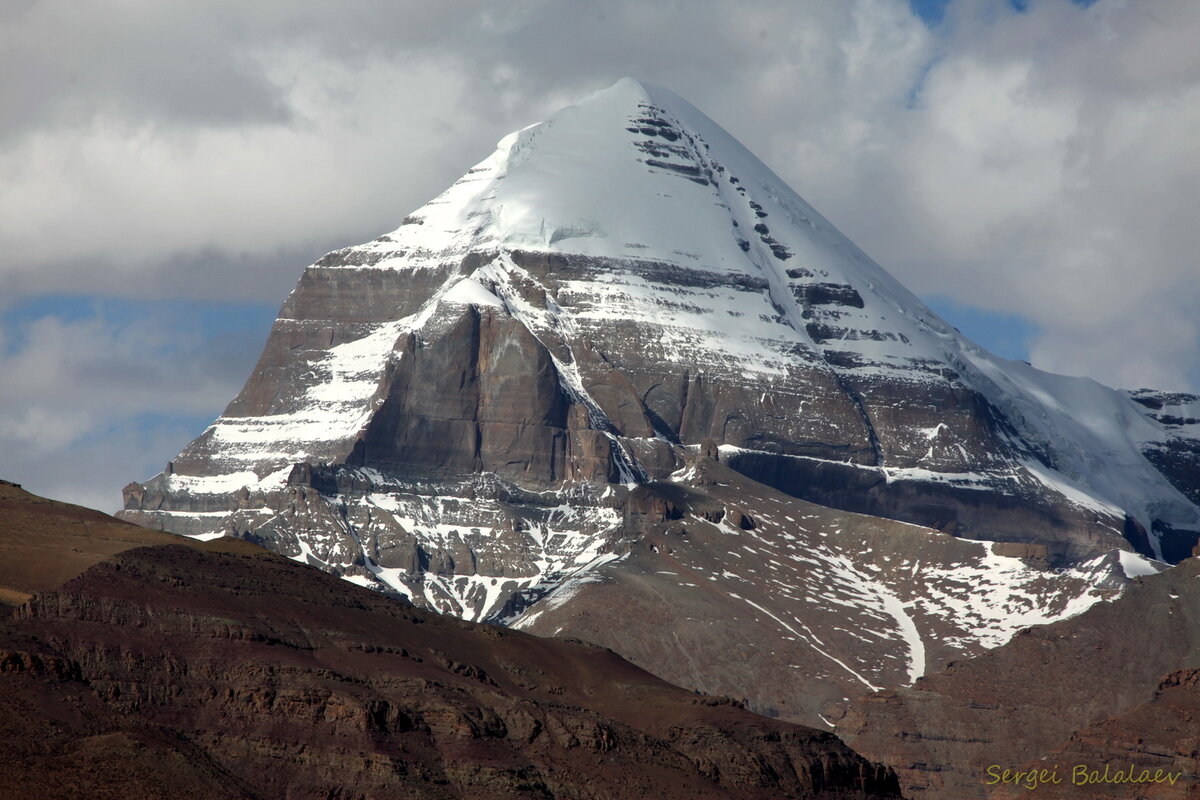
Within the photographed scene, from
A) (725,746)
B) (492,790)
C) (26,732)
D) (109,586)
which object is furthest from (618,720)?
(26,732)

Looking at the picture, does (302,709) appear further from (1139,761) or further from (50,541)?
(1139,761)

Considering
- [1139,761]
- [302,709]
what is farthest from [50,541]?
[1139,761]

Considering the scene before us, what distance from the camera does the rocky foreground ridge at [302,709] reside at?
129 metres

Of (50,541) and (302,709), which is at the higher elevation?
(50,541)

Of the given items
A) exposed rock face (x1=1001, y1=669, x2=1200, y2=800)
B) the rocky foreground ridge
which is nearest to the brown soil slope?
the rocky foreground ridge

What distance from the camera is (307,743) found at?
448 ft

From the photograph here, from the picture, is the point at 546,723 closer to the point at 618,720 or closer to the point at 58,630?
the point at 618,720

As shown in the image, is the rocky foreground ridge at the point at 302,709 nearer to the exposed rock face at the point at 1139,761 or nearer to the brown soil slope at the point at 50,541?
the brown soil slope at the point at 50,541

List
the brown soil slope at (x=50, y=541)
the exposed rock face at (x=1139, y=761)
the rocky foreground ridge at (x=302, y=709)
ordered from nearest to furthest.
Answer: the rocky foreground ridge at (x=302, y=709) → the brown soil slope at (x=50, y=541) → the exposed rock face at (x=1139, y=761)

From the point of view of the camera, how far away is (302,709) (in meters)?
139

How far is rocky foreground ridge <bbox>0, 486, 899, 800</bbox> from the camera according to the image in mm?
129375

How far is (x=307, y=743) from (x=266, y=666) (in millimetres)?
6613

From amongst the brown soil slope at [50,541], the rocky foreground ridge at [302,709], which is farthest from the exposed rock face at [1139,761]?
the brown soil slope at [50,541]

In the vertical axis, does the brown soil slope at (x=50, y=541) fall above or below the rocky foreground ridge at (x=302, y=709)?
above
